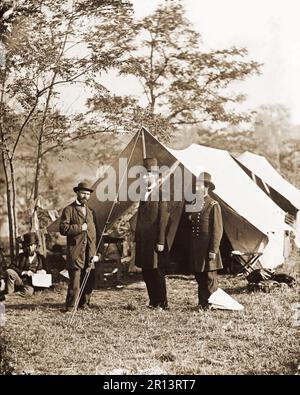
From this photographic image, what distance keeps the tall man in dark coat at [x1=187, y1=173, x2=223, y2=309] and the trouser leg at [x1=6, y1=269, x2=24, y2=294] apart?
2671 millimetres

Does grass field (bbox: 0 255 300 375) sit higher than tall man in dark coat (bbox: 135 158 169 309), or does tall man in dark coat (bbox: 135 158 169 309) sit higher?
tall man in dark coat (bbox: 135 158 169 309)

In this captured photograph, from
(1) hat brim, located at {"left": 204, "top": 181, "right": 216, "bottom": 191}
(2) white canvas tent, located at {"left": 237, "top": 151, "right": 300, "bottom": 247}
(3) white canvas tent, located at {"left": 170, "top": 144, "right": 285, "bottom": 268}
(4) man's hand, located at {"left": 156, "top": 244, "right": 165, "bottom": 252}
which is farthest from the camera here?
(2) white canvas tent, located at {"left": 237, "top": 151, "right": 300, "bottom": 247}

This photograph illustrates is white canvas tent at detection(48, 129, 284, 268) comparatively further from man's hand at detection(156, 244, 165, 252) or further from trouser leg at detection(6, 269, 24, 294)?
trouser leg at detection(6, 269, 24, 294)

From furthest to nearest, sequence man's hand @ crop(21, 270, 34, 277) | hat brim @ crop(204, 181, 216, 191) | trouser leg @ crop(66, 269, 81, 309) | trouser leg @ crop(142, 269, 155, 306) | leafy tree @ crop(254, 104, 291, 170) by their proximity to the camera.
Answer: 1. leafy tree @ crop(254, 104, 291, 170)
2. man's hand @ crop(21, 270, 34, 277)
3. hat brim @ crop(204, 181, 216, 191)
4. trouser leg @ crop(142, 269, 155, 306)
5. trouser leg @ crop(66, 269, 81, 309)

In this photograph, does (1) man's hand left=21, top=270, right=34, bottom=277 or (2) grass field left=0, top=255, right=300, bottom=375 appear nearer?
(2) grass field left=0, top=255, right=300, bottom=375

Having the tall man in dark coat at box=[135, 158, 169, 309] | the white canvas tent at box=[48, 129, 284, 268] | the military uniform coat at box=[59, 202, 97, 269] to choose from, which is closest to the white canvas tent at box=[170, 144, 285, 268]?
the white canvas tent at box=[48, 129, 284, 268]

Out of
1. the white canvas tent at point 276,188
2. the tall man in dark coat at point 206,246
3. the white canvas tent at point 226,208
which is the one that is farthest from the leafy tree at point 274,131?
the tall man in dark coat at point 206,246

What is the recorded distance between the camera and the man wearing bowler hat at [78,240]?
7113 mm

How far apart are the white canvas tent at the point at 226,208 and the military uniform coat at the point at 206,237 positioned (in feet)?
1.30

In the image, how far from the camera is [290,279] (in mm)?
8523

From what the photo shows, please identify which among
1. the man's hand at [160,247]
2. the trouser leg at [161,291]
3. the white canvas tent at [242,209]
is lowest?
the trouser leg at [161,291]

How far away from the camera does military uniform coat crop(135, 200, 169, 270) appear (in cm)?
726

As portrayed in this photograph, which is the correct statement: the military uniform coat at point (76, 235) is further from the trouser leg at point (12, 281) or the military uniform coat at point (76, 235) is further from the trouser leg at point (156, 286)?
the trouser leg at point (12, 281)

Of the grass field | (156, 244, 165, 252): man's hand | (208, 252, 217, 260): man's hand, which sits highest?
(156, 244, 165, 252): man's hand
